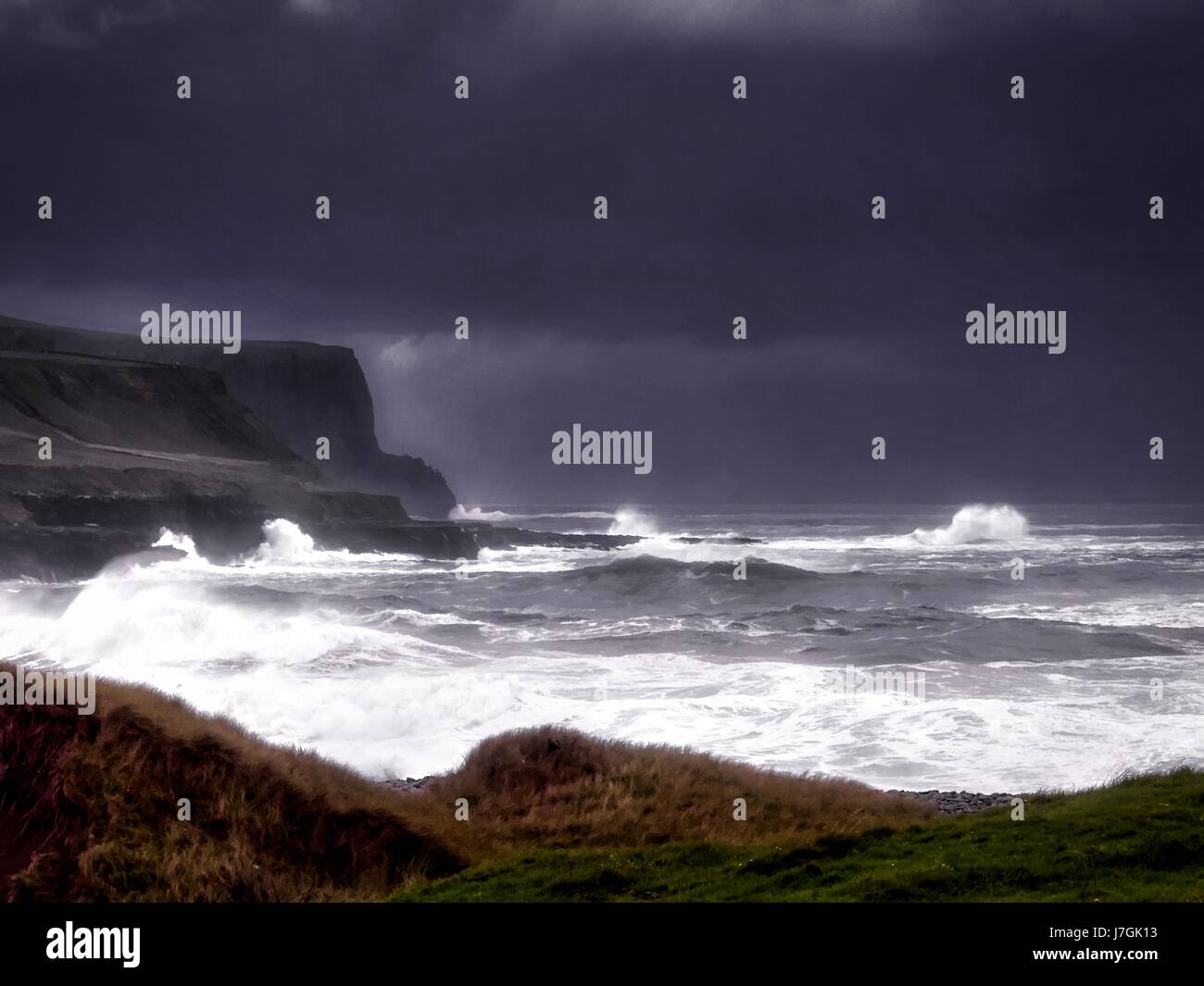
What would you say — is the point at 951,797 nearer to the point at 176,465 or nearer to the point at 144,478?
the point at 144,478

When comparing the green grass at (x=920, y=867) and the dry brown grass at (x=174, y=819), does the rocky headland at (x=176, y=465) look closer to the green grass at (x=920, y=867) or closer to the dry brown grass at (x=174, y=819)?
the dry brown grass at (x=174, y=819)

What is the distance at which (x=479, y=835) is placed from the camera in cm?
1054

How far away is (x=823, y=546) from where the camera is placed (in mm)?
83438

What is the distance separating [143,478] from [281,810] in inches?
2877

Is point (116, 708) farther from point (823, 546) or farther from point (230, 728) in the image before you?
point (823, 546)

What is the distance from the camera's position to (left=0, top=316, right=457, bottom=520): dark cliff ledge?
160 meters

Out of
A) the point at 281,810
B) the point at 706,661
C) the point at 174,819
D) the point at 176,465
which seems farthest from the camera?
the point at 176,465

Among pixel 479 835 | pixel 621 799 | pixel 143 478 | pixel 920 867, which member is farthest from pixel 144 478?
pixel 920 867

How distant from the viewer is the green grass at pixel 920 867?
292 inches

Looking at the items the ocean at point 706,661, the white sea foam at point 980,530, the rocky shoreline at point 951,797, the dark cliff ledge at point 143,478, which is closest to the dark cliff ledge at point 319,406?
the dark cliff ledge at point 143,478

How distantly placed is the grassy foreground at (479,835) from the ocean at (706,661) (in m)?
4.07
